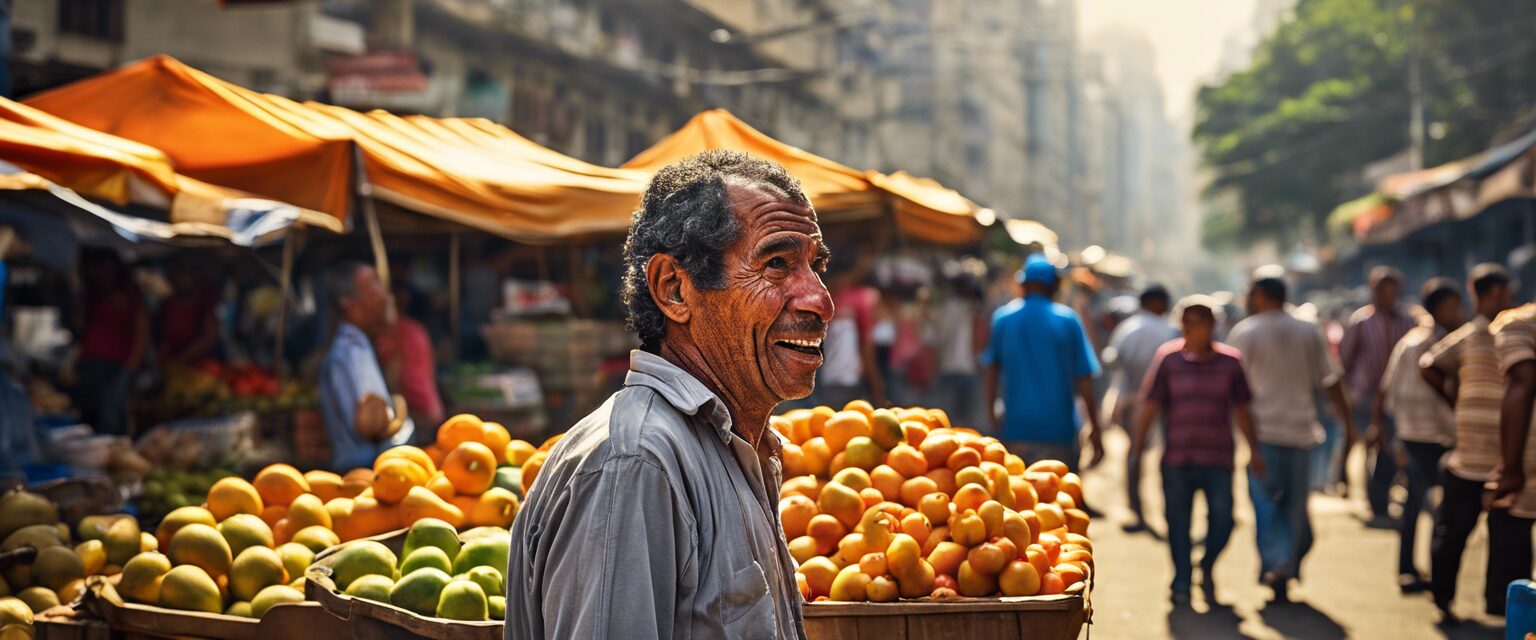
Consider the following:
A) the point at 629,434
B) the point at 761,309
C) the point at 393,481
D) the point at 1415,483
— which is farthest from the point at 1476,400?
the point at 629,434

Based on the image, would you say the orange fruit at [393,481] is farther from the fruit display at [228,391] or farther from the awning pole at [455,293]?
the fruit display at [228,391]

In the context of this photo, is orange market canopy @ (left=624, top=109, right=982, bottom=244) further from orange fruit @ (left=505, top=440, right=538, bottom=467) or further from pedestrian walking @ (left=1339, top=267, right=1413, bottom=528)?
orange fruit @ (left=505, top=440, right=538, bottom=467)

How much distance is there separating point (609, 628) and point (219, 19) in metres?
20.5

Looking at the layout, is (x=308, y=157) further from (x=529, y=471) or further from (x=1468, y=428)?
(x=1468, y=428)

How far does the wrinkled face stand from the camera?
6.81 ft

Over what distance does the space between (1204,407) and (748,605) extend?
6215 mm

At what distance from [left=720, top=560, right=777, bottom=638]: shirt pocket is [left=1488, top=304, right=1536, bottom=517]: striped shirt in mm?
5559

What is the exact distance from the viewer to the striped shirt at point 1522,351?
20.3ft

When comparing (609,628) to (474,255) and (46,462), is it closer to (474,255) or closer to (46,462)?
(46,462)

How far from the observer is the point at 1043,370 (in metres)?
8.00

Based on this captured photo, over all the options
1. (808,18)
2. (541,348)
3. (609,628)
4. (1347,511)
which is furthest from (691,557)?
(808,18)

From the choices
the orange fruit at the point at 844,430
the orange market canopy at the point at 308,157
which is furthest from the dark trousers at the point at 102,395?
the orange fruit at the point at 844,430

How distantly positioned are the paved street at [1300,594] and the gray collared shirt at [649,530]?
15.6ft

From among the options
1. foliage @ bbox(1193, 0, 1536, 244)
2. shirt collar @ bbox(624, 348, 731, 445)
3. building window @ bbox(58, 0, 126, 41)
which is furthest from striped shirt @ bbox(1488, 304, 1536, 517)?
foliage @ bbox(1193, 0, 1536, 244)
